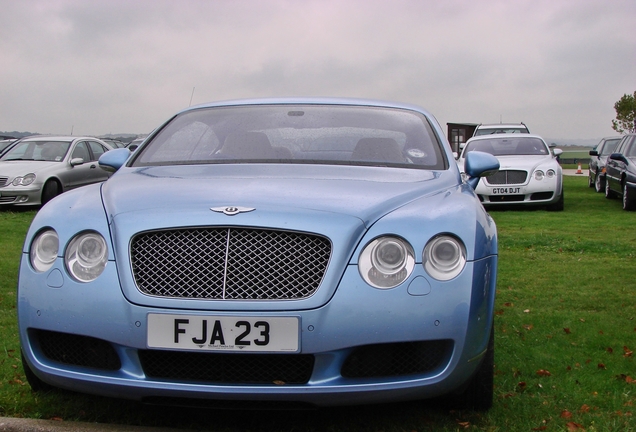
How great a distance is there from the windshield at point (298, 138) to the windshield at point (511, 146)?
37.7ft

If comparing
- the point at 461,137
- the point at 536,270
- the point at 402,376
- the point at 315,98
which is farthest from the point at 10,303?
the point at 461,137

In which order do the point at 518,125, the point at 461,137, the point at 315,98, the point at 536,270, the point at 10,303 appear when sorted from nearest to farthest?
1. the point at 315,98
2. the point at 10,303
3. the point at 536,270
4. the point at 518,125
5. the point at 461,137

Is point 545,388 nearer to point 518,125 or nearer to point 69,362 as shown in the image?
point 69,362

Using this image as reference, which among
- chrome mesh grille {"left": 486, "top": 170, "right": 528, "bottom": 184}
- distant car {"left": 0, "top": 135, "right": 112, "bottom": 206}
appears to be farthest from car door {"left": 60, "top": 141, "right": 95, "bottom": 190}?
chrome mesh grille {"left": 486, "top": 170, "right": 528, "bottom": 184}

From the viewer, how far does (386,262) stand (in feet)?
10.1

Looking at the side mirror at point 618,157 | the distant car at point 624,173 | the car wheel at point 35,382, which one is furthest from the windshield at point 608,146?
the car wheel at point 35,382

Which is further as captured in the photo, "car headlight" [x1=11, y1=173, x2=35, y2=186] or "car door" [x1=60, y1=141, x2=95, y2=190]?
"car door" [x1=60, y1=141, x2=95, y2=190]

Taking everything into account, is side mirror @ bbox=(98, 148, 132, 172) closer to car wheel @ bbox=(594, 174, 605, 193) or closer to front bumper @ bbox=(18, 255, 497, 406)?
front bumper @ bbox=(18, 255, 497, 406)

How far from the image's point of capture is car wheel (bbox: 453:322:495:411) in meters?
3.46

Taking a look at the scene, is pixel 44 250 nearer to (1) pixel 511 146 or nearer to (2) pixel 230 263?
(2) pixel 230 263

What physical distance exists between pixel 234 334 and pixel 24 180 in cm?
1330

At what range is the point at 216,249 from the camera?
308cm

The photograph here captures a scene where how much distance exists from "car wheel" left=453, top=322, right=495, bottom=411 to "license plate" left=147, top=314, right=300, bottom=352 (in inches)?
37.3

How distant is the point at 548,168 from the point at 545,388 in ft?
37.8
